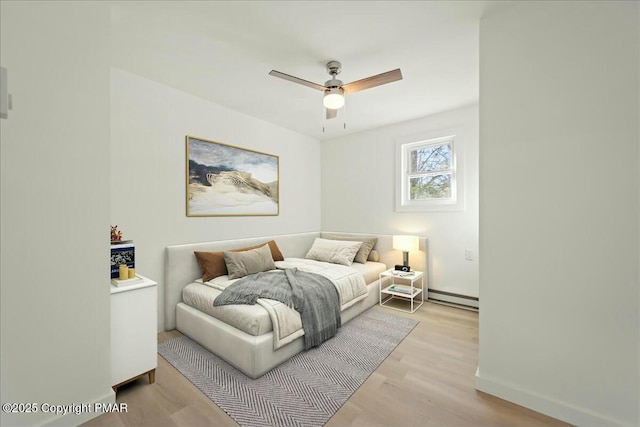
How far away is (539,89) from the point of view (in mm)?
1601

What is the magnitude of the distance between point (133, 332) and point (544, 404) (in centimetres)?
264

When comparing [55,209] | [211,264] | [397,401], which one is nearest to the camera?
[55,209]

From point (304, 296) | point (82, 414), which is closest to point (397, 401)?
point (304, 296)

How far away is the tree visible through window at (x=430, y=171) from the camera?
361 centimetres

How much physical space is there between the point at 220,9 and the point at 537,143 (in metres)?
2.19

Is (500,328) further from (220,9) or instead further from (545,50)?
(220,9)

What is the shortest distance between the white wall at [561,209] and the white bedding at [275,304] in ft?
4.50

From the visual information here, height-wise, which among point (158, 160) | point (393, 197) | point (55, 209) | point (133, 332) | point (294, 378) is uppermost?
point (158, 160)

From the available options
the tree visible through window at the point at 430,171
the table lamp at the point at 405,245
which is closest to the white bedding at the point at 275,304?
the table lamp at the point at 405,245

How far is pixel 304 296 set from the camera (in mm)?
2379

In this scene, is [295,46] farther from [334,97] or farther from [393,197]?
[393,197]

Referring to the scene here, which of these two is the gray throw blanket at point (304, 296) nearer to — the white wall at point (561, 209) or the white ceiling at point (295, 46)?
the white wall at point (561, 209)

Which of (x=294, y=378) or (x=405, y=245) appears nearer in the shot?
(x=294, y=378)

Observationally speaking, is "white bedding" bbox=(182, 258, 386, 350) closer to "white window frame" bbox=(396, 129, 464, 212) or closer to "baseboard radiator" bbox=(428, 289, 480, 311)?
"baseboard radiator" bbox=(428, 289, 480, 311)
